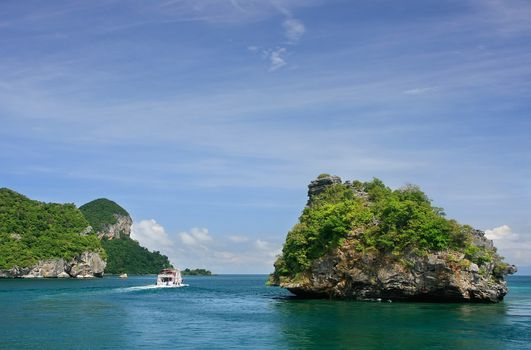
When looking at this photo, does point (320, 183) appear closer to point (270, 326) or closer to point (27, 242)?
point (270, 326)

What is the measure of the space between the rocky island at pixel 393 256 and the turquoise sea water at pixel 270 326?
3329 mm

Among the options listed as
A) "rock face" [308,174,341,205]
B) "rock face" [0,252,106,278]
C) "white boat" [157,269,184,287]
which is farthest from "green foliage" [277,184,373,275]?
"rock face" [0,252,106,278]

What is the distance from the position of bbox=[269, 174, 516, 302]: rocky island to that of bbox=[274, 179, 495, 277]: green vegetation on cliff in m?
0.12

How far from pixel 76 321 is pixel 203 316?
13714 millimetres

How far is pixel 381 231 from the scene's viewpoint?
71.6 metres

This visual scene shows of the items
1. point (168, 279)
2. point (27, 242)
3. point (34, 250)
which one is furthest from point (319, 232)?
point (27, 242)

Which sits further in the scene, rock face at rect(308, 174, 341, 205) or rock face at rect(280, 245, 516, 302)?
rock face at rect(308, 174, 341, 205)

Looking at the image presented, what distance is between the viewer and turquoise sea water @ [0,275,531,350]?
39.0m

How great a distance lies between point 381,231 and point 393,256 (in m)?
3.85

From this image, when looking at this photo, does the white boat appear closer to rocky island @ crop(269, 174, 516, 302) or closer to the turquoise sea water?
rocky island @ crop(269, 174, 516, 302)

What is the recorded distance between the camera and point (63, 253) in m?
192

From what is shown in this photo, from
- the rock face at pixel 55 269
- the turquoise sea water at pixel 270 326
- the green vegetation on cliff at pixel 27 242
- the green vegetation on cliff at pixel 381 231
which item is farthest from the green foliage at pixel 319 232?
the green vegetation on cliff at pixel 27 242

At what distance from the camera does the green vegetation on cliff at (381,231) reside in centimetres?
6806

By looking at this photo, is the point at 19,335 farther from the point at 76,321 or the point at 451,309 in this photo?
the point at 451,309
